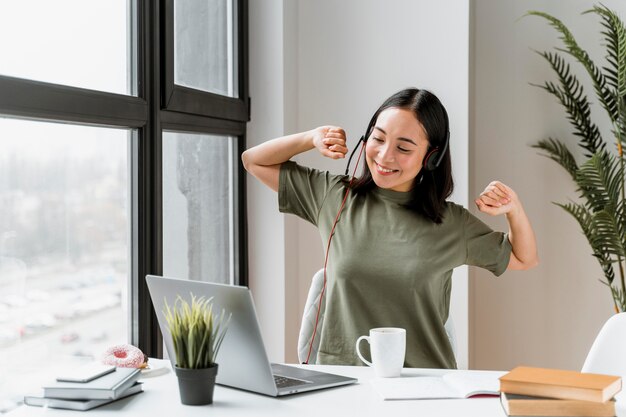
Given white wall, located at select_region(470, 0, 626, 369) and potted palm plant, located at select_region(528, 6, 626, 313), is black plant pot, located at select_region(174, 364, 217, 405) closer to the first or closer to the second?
potted palm plant, located at select_region(528, 6, 626, 313)

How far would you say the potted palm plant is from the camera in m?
3.07

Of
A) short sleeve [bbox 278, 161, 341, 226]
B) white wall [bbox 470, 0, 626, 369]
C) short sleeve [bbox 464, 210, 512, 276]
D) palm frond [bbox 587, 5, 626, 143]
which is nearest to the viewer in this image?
short sleeve [bbox 464, 210, 512, 276]

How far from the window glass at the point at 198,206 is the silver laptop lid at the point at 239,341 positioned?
1.06m

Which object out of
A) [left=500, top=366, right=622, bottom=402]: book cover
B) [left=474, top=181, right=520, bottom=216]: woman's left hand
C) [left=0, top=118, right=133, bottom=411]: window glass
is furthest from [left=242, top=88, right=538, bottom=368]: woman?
[left=500, top=366, right=622, bottom=402]: book cover

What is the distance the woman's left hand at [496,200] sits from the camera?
208cm

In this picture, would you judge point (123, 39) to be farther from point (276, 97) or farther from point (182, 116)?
point (276, 97)

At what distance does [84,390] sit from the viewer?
152 centimetres

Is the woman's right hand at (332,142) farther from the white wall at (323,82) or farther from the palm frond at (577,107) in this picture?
the palm frond at (577,107)

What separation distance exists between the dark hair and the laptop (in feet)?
2.27

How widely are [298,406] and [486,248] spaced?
0.91m

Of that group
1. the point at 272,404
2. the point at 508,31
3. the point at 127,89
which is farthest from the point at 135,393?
the point at 508,31

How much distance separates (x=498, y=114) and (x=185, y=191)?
1.60m

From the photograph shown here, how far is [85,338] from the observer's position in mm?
2203

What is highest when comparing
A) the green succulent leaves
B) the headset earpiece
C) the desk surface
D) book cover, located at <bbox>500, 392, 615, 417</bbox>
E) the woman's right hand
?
the woman's right hand
